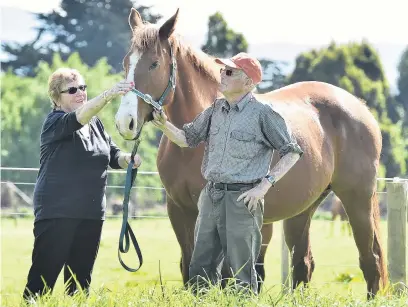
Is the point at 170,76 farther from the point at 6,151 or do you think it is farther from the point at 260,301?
the point at 6,151

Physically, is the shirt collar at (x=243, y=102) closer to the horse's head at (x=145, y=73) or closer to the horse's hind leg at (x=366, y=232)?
the horse's head at (x=145, y=73)

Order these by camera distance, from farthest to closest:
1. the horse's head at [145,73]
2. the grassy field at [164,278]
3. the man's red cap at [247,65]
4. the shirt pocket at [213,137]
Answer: the horse's head at [145,73], the shirt pocket at [213,137], the man's red cap at [247,65], the grassy field at [164,278]

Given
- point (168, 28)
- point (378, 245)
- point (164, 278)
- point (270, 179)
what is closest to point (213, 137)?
point (270, 179)

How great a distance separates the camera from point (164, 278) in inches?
413

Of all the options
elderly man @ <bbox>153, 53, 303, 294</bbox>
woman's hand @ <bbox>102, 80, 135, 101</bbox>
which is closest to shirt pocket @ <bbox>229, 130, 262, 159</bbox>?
elderly man @ <bbox>153, 53, 303, 294</bbox>

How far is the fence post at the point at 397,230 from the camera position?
7.67 m

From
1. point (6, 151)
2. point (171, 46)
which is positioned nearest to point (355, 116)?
point (171, 46)

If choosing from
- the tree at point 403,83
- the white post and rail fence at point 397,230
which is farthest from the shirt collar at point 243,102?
the tree at point 403,83

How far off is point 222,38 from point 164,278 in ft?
104

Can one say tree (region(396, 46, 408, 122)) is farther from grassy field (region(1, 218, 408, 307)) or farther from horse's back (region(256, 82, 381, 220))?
horse's back (region(256, 82, 381, 220))

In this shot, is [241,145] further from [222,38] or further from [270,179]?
[222,38]

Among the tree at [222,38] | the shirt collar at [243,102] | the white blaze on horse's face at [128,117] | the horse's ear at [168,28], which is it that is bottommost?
the tree at [222,38]

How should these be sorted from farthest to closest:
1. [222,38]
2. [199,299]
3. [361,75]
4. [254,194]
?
[222,38] → [361,75] → [254,194] → [199,299]

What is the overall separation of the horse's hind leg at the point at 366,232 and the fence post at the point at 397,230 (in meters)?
0.19
